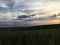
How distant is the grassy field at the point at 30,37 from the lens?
159 cm

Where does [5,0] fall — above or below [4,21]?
above

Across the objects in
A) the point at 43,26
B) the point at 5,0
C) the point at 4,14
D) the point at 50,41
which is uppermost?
the point at 5,0

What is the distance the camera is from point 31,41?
160 centimetres

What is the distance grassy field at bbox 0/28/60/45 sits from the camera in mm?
1590

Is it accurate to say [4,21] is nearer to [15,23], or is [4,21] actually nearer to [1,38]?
[15,23]

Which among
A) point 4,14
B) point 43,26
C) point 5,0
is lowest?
point 43,26

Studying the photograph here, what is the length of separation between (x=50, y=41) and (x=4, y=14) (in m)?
0.50

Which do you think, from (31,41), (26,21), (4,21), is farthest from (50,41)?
(4,21)

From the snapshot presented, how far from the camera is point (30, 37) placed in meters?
1.62

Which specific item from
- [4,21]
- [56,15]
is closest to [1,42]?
[4,21]

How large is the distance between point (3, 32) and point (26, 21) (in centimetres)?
25

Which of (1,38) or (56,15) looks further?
(56,15)

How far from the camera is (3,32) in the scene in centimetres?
167

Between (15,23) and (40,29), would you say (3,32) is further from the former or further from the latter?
(40,29)
